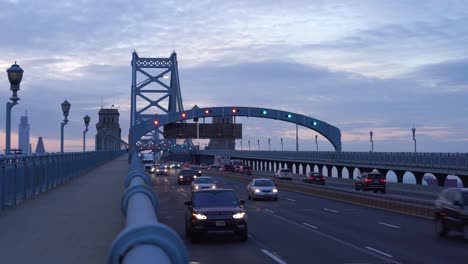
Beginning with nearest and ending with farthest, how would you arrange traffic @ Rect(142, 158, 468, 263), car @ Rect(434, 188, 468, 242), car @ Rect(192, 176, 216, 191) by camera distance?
traffic @ Rect(142, 158, 468, 263) < car @ Rect(434, 188, 468, 242) < car @ Rect(192, 176, 216, 191)

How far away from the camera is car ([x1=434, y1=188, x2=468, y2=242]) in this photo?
68.5ft

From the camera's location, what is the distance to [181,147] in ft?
542

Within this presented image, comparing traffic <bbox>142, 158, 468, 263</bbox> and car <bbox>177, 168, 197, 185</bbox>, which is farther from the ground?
car <bbox>177, 168, 197, 185</bbox>

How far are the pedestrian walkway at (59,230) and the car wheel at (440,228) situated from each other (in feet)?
33.8

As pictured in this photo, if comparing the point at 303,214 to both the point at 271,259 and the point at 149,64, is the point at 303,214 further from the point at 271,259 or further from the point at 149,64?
the point at 149,64

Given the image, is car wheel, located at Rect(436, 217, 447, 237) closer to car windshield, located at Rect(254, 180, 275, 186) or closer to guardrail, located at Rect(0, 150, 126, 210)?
guardrail, located at Rect(0, 150, 126, 210)

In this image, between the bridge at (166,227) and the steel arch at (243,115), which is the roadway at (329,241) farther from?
the steel arch at (243,115)

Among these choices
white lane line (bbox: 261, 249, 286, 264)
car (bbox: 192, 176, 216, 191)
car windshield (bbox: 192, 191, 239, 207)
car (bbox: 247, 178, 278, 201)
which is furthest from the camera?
car (bbox: 192, 176, 216, 191)

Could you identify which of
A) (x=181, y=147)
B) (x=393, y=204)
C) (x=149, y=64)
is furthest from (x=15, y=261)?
(x=181, y=147)

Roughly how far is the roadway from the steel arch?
1864 inches

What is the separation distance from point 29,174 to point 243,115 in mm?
56241

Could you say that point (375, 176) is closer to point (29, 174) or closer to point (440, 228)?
point (440, 228)

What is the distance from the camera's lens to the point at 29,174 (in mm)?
A: 25281

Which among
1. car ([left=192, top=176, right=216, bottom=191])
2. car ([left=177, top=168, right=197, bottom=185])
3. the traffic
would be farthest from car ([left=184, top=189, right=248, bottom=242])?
car ([left=177, top=168, right=197, bottom=185])
